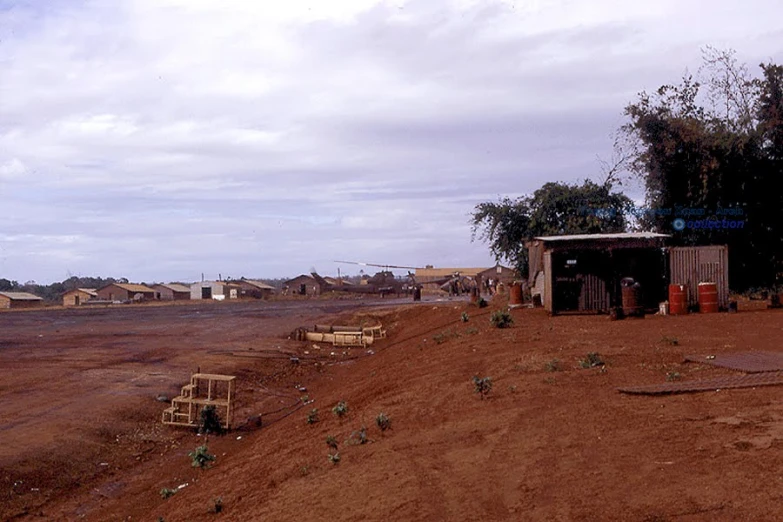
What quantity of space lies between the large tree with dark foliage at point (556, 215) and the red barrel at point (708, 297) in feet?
39.5

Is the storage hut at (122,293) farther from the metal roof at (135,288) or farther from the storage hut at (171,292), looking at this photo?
the storage hut at (171,292)

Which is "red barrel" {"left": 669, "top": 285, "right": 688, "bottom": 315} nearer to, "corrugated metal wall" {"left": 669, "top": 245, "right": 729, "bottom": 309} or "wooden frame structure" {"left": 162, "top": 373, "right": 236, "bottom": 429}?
"corrugated metal wall" {"left": 669, "top": 245, "right": 729, "bottom": 309}

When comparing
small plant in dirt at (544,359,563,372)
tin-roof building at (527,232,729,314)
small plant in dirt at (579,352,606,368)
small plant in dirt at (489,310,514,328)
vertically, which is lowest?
small plant in dirt at (544,359,563,372)

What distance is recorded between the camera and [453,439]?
875 centimetres

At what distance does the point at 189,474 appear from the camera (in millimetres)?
13430

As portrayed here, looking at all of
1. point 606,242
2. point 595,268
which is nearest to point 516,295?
point 595,268

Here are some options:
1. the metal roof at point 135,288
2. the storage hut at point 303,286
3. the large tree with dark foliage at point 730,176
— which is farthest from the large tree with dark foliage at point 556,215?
the metal roof at point 135,288

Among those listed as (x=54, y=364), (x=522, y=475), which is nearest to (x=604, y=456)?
(x=522, y=475)

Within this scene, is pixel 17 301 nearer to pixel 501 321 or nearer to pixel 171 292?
pixel 171 292

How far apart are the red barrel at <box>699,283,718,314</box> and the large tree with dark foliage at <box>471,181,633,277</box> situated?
39.5ft

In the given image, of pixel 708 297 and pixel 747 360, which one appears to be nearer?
Answer: pixel 747 360

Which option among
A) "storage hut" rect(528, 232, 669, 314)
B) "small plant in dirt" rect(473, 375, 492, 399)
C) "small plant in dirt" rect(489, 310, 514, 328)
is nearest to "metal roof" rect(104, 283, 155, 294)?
"storage hut" rect(528, 232, 669, 314)

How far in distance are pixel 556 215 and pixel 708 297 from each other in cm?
1358

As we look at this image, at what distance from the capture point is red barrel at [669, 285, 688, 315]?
808 inches
